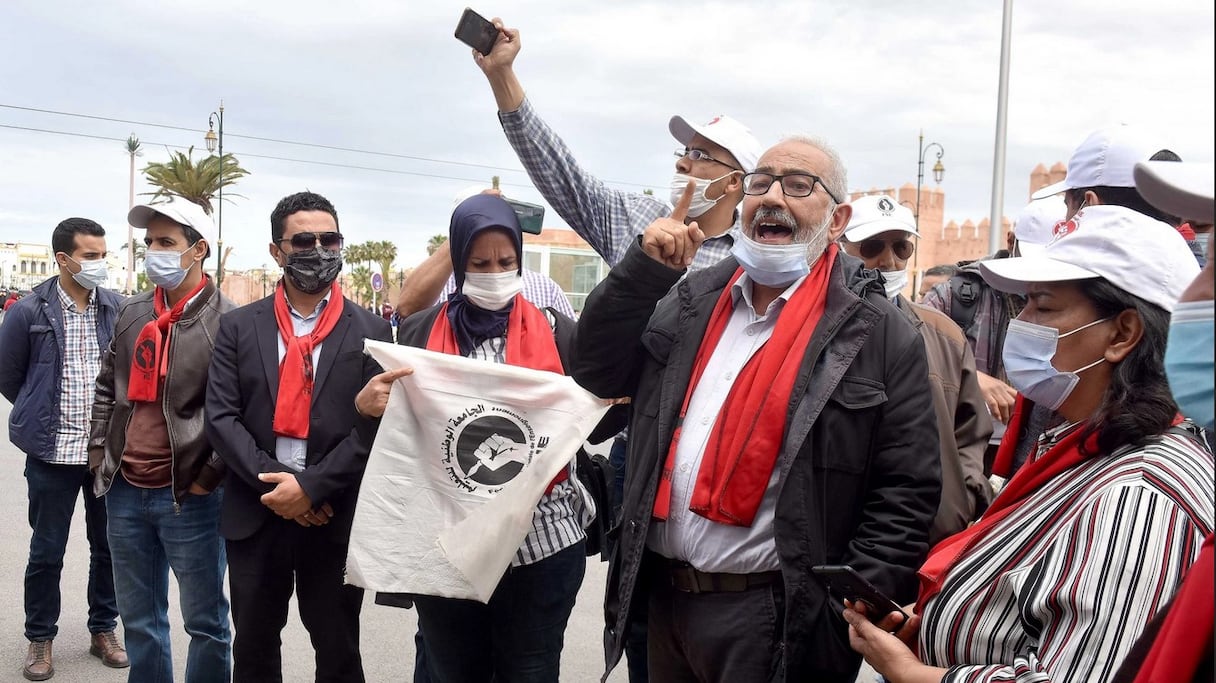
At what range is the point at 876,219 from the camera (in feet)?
13.3

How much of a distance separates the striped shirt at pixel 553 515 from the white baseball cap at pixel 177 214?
1883mm

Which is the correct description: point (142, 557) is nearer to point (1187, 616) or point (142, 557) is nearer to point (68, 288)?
point (68, 288)

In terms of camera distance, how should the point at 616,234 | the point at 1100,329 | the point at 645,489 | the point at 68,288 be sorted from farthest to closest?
the point at 68,288, the point at 616,234, the point at 645,489, the point at 1100,329

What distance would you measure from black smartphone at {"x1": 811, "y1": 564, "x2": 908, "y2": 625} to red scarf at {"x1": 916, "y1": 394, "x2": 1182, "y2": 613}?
0.08m

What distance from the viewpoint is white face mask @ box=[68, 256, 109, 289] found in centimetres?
563

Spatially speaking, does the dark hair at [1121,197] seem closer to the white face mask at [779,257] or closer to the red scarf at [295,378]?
the white face mask at [779,257]

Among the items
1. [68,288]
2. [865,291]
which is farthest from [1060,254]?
[68,288]

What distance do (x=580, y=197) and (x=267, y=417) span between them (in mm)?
1545

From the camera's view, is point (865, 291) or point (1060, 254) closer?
point (1060, 254)

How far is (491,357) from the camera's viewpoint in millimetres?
3635

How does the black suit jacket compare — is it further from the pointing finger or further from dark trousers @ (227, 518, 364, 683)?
the pointing finger

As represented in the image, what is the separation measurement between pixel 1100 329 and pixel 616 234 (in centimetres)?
223

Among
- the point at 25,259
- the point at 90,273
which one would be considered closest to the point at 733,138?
the point at 90,273

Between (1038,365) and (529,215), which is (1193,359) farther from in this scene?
(529,215)
